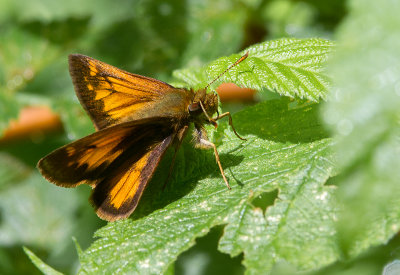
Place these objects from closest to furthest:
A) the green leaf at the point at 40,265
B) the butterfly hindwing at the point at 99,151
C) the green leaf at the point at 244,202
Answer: the green leaf at the point at 244,202 < the green leaf at the point at 40,265 < the butterfly hindwing at the point at 99,151

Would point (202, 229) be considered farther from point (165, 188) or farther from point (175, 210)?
point (165, 188)

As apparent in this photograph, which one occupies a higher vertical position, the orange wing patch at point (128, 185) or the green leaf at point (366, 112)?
the orange wing patch at point (128, 185)

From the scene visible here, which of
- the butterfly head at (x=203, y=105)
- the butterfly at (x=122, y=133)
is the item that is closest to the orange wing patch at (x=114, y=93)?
the butterfly at (x=122, y=133)

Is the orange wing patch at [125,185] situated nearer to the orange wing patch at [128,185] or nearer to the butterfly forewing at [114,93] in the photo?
the orange wing patch at [128,185]

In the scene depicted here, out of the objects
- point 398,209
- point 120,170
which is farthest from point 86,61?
point 398,209

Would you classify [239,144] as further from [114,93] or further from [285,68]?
[114,93]

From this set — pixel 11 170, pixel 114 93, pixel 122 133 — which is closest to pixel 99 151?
pixel 122 133

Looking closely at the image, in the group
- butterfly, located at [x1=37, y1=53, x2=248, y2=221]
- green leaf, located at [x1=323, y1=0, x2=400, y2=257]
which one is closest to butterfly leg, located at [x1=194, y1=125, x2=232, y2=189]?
butterfly, located at [x1=37, y1=53, x2=248, y2=221]
